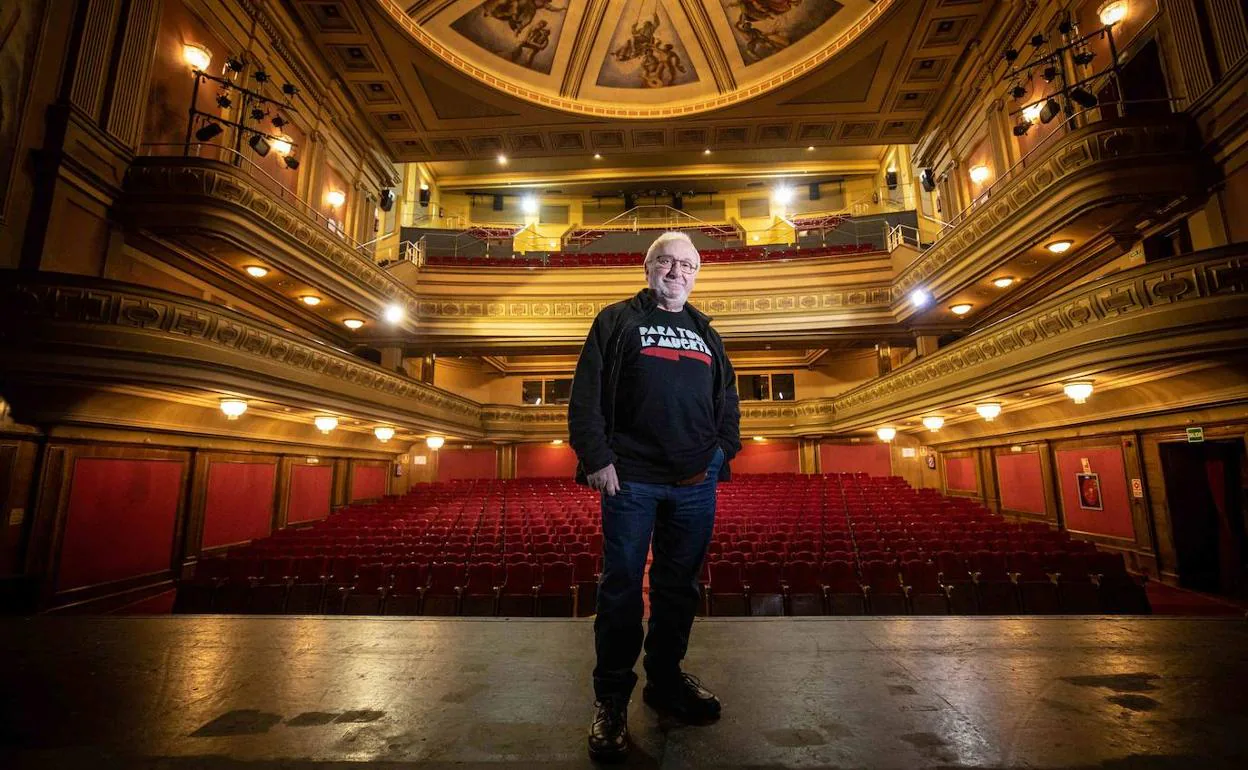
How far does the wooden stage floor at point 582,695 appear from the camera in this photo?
3.68 feet

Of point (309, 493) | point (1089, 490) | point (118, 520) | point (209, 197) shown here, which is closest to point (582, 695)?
point (118, 520)

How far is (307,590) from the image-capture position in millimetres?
5738

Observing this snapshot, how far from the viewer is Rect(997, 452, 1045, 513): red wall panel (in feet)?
31.7

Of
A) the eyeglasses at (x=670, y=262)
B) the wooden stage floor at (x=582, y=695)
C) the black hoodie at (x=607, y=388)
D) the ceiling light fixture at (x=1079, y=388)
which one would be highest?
the ceiling light fixture at (x=1079, y=388)

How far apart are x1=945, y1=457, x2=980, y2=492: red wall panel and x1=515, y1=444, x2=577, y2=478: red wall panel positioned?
10396 mm

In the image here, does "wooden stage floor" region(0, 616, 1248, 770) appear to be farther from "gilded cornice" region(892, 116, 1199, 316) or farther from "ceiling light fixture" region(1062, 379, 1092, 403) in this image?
"gilded cornice" region(892, 116, 1199, 316)

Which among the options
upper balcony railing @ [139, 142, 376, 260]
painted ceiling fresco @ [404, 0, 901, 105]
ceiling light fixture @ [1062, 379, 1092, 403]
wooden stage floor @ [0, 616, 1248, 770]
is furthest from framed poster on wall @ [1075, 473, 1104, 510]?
upper balcony railing @ [139, 142, 376, 260]

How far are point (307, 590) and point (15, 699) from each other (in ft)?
16.4

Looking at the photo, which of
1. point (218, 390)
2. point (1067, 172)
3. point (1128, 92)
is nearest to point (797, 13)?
point (1128, 92)

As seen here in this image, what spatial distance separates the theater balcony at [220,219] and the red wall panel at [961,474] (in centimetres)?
1444

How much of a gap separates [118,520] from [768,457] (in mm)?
14612

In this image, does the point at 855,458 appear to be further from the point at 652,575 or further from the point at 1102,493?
the point at 652,575

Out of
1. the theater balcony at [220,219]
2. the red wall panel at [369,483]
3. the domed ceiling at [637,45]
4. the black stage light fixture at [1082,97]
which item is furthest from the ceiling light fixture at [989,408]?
the red wall panel at [369,483]

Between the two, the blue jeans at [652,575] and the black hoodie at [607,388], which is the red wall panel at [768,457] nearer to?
the black hoodie at [607,388]
